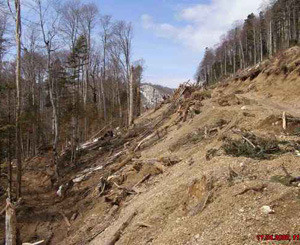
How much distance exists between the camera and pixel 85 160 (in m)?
19.0

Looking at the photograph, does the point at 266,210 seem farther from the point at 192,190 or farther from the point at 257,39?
the point at 257,39

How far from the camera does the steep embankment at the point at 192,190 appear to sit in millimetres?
5121

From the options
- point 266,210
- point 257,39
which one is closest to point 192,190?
point 266,210

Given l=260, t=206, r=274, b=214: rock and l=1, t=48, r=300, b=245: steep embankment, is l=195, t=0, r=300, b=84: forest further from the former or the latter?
l=260, t=206, r=274, b=214: rock

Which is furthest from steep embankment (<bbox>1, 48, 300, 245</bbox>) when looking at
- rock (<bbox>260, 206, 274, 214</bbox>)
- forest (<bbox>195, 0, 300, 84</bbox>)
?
forest (<bbox>195, 0, 300, 84</bbox>)

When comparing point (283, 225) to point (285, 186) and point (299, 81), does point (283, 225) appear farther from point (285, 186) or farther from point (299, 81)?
point (299, 81)

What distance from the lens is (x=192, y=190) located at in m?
6.71

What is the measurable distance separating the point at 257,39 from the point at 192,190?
178ft

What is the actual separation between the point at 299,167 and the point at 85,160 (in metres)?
14.6

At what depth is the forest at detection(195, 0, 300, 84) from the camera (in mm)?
46528

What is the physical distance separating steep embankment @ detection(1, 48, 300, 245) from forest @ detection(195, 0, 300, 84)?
1156 inches

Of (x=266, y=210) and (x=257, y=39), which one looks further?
(x=257, y=39)

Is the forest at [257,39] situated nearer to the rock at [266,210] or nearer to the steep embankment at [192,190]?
the steep embankment at [192,190]

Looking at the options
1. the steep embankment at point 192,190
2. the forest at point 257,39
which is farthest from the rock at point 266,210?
the forest at point 257,39
